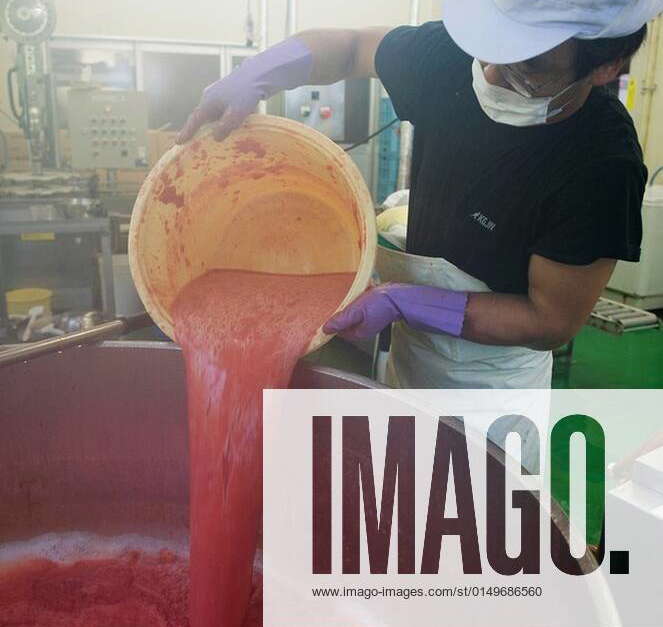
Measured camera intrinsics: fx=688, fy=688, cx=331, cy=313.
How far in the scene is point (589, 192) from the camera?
1.00m

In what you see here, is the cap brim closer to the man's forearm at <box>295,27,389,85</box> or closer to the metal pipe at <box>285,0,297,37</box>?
the man's forearm at <box>295,27,389,85</box>

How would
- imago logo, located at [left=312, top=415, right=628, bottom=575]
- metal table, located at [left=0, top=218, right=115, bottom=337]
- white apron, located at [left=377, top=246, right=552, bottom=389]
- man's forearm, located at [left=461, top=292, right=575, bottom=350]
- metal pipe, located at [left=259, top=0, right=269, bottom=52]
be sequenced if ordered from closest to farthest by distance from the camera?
1. imago logo, located at [left=312, top=415, right=628, bottom=575]
2. man's forearm, located at [left=461, top=292, right=575, bottom=350]
3. white apron, located at [left=377, top=246, right=552, bottom=389]
4. metal table, located at [left=0, top=218, right=115, bottom=337]
5. metal pipe, located at [left=259, top=0, right=269, bottom=52]

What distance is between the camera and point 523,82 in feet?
3.22

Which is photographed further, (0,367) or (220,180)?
(220,180)

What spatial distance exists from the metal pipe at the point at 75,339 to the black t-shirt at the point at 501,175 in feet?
1.71

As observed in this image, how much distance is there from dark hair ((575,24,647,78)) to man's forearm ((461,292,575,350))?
1.17 ft

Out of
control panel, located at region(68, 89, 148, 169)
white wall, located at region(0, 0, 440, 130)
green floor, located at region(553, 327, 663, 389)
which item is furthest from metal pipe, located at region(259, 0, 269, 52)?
green floor, located at region(553, 327, 663, 389)

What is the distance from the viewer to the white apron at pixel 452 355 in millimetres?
1205

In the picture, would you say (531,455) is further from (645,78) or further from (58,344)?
(645,78)

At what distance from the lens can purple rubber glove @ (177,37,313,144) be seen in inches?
41.4

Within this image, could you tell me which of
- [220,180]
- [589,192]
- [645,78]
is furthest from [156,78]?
[589,192]

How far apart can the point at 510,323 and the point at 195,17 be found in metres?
5.22

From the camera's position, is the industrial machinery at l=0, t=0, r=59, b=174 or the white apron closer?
the white apron

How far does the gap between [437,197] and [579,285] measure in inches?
11.7
